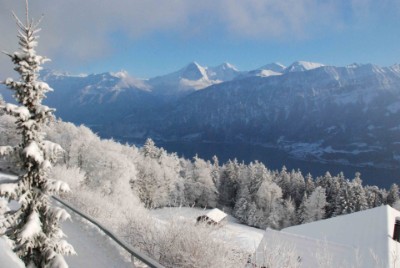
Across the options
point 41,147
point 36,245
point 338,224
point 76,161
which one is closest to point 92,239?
point 36,245

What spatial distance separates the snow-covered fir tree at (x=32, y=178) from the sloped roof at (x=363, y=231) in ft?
61.7

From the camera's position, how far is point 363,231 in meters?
25.4

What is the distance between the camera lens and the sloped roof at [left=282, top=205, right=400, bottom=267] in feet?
72.5

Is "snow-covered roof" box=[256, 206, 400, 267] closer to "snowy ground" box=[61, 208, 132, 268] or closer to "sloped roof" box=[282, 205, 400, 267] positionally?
"sloped roof" box=[282, 205, 400, 267]

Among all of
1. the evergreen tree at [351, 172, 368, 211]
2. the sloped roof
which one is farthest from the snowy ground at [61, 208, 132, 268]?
the evergreen tree at [351, 172, 368, 211]

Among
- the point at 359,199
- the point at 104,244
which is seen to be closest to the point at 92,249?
the point at 104,244

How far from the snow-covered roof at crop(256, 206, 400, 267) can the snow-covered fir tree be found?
56.2 ft

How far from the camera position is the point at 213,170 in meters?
104

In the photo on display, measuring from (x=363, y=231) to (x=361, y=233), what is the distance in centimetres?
30

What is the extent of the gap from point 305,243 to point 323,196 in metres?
62.6

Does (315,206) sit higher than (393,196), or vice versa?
(393,196)

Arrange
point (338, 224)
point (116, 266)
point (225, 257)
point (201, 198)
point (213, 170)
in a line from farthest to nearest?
point (213, 170)
point (201, 198)
point (338, 224)
point (116, 266)
point (225, 257)

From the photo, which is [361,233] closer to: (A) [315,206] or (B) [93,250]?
(B) [93,250]

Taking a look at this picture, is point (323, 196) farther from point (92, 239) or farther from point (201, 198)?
point (92, 239)
